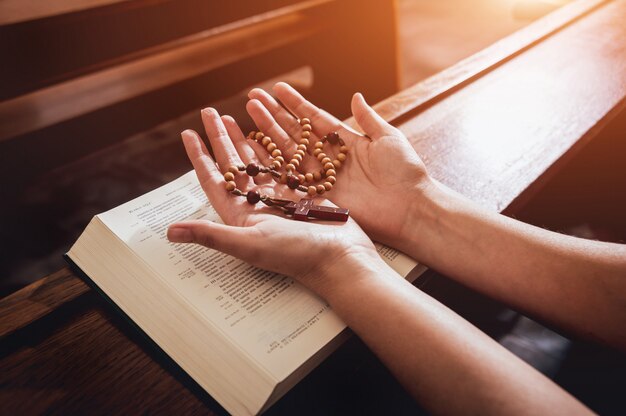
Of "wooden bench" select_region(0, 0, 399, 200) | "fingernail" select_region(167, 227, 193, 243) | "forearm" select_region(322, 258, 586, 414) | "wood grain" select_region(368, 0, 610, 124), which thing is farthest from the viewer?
"wooden bench" select_region(0, 0, 399, 200)

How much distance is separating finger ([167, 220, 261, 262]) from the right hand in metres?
0.24

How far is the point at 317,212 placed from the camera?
769 millimetres

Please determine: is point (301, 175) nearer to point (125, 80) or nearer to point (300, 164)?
point (300, 164)

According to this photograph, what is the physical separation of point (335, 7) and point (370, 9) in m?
0.20

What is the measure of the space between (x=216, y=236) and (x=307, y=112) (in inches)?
17.2

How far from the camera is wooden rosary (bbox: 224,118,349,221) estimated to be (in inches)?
30.3

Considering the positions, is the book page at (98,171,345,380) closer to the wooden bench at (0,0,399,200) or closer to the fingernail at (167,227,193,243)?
the fingernail at (167,227,193,243)

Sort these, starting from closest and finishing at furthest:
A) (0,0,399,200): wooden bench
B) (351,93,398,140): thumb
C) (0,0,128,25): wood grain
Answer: (351,93,398,140): thumb, (0,0,128,25): wood grain, (0,0,399,200): wooden bench

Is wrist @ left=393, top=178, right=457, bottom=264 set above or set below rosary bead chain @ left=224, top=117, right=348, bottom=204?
below

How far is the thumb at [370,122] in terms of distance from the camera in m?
0.87

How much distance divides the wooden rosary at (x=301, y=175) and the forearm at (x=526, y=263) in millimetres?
164

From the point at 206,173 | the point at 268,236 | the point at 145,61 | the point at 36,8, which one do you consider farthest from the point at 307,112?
the point at 145,61

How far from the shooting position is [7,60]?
59.8 inches

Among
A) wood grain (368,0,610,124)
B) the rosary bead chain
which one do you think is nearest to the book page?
the rosary bead chain
